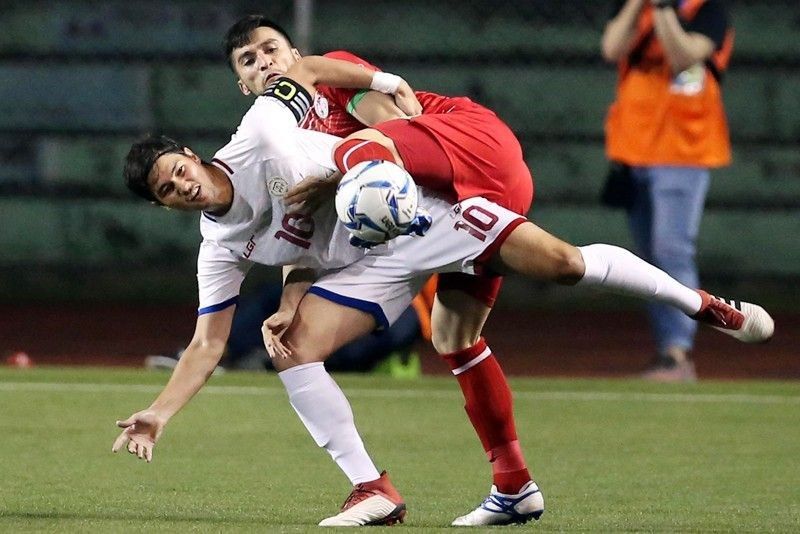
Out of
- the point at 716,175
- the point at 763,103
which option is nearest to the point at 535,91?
the point at 716,175

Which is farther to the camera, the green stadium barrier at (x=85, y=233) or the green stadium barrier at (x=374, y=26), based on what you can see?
the green stadium barrier at (x=85, y=233)

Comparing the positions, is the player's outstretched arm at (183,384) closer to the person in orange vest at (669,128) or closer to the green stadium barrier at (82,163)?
the person in orange vest at (669,128)

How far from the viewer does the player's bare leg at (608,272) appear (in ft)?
15.7

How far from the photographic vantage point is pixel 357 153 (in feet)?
15.4

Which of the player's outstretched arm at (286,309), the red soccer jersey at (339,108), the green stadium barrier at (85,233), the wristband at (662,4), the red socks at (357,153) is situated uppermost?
the red socks at (357,153)

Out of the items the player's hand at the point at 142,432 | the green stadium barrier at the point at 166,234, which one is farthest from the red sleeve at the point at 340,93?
the green stadium barrier at the point at 166,234

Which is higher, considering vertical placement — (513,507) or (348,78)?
(348,78)

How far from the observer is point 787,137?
12.2 metres

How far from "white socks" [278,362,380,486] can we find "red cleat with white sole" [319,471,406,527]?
0.03 m

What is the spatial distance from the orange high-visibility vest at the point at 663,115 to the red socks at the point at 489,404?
378cm

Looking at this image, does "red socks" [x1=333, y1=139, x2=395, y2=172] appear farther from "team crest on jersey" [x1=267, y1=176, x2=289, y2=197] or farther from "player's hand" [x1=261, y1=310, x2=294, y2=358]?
"player's hand" [x1=261, y1=310, x2=294, y2=358]

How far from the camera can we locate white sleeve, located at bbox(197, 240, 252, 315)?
500 cm

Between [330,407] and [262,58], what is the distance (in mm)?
1301

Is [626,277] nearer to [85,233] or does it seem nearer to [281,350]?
[281,350]
